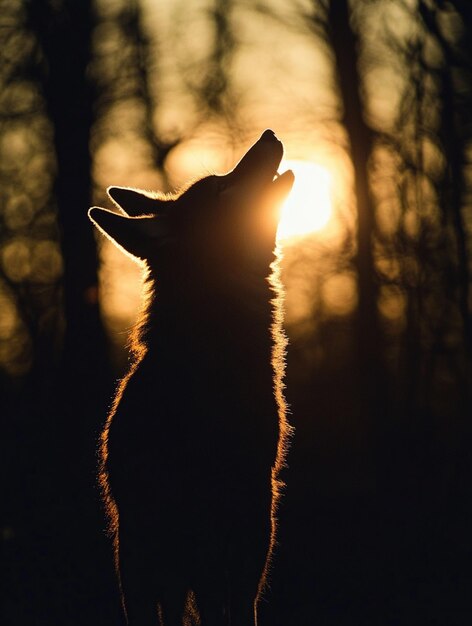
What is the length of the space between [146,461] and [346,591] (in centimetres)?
355

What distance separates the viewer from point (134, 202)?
392cm

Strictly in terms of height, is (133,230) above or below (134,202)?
below

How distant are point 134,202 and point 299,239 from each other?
9.29 meters

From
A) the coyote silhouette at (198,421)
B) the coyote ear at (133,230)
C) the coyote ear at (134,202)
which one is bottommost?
the coyote silhouette at (198,421)

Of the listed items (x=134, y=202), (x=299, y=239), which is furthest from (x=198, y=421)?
(x=299, y=239)

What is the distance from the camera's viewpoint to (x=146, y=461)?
Answer: 3141 millimetres

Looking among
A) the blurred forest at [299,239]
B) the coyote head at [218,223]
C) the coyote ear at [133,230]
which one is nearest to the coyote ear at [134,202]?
the coyote head at [218,223]

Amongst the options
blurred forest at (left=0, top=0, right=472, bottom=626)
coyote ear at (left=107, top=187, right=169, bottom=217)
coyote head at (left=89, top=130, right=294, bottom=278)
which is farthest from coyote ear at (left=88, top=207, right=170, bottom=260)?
blurred forest at (left=0, top=0, right=472, bottom=626)

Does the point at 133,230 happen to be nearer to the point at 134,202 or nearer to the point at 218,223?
the point at 218,223

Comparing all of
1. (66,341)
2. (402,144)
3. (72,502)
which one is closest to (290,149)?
(402,144)

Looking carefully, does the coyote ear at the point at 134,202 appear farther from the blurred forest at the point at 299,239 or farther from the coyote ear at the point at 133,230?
the blurred forest at the point at 299,239

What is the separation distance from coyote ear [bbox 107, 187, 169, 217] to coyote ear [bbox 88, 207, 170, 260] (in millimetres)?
444

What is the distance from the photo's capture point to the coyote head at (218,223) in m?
3.40

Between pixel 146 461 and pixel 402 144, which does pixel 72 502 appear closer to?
pixel 146 461
